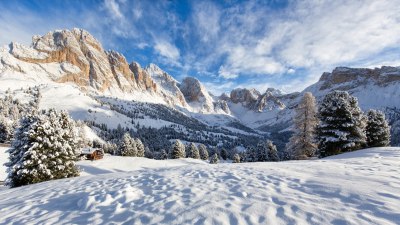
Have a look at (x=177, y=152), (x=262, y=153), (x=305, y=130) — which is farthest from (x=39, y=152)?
(x=177, y=152)

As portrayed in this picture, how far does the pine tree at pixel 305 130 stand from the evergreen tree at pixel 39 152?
27.5m

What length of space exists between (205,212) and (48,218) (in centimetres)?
495

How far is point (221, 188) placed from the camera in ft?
30.1

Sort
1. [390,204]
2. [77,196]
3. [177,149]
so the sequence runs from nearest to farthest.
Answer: [390,204] < [77,196] < [177,149]

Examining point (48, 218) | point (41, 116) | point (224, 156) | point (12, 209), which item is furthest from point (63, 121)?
point (224, 156)

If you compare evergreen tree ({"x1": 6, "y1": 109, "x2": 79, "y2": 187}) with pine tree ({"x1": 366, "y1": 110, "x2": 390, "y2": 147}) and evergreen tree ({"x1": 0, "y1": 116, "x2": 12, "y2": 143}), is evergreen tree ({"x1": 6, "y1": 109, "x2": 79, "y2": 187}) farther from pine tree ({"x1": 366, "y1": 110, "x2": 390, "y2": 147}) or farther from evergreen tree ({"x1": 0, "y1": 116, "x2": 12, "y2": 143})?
evergreen tree ({"x1": 0, "y1": 116, "x2": 12, "y2": 143})

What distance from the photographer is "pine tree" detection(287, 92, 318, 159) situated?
31.1 meters

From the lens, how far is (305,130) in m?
31.5

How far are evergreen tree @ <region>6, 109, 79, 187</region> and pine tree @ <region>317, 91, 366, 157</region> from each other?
2966cm

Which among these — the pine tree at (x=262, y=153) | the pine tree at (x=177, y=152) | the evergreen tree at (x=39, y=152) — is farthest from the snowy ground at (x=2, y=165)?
the pine tree at (x=262, y=153)

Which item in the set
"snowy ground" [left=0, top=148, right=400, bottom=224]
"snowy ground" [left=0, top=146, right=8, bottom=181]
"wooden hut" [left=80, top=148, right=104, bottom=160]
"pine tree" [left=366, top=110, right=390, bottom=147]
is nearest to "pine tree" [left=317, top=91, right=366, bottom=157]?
"pine tree" [left=366, top=110, right=390, bottom=147]

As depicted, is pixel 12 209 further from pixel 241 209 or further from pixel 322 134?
pixel 322 134

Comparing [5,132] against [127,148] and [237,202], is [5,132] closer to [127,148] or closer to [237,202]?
[127,148]

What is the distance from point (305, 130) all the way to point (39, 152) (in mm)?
30807
